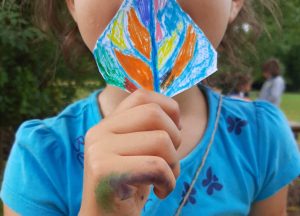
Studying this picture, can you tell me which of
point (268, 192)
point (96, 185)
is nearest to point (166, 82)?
point (96, 185)

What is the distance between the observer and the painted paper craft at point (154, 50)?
84cm

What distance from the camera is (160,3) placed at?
0.83 meters

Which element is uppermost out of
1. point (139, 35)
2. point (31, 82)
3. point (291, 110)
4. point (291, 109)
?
point (139, 35)

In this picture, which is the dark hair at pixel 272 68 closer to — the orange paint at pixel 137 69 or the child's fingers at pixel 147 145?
the orange paint at pixel 137 69

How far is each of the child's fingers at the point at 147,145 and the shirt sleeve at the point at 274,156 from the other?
57 centimetres

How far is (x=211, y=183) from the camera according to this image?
1.18 meters

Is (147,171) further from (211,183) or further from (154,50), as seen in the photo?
(211,183)

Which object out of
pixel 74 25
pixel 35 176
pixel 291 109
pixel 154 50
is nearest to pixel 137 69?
pixel 154 50

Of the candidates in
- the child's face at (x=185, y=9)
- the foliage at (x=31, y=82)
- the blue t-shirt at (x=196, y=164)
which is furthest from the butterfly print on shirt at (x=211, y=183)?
the foliage at (x=31, y=82)

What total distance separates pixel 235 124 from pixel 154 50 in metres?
0.53

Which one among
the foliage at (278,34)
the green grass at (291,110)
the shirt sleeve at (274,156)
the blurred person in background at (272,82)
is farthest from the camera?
the green grass at (291,110)

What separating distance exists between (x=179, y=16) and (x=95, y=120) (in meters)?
0.45

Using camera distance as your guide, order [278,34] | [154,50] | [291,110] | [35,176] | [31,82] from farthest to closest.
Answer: [291,110] → [31,82] → [278,34] → [35,176] → [154,50]

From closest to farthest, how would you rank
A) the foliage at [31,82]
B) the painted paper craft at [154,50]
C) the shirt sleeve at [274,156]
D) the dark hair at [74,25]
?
the painted paper craft at [154,50]
the shirt sleeve at [274,156]
the dark hair at [74,25]
the foliage at [31,82]
